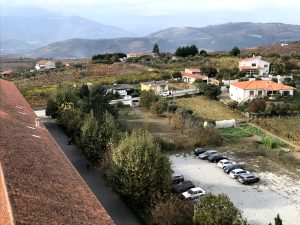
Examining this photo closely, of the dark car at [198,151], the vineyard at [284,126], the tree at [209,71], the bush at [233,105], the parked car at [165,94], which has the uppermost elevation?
the tree at [209,71]

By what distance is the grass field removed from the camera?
48531 millimetres

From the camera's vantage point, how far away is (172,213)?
20.9 metres

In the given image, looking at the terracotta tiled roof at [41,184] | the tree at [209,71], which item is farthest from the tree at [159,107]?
the tree at [209,71]

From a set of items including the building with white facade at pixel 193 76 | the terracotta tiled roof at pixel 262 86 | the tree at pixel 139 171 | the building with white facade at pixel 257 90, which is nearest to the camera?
Result: the tree at pixel 139 171

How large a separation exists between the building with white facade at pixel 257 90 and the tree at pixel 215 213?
3602cm

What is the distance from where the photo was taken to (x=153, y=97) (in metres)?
53.8

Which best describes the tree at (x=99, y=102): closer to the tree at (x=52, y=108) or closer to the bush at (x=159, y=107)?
the tree at (x=52, y=108)

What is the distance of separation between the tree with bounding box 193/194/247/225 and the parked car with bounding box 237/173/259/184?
9.24m

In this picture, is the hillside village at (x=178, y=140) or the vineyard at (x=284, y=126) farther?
the vineyard at (x=284, y=126)

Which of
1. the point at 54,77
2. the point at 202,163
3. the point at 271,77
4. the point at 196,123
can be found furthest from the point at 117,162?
the point at 54,77

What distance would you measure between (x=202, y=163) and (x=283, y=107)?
59.2ft

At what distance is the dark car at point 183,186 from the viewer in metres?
27.4

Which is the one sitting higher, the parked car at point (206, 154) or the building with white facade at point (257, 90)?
the building with white facade at point (257, 90)

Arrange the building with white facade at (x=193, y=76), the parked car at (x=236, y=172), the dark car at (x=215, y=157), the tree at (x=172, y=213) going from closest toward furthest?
1. the tree at (x=172, y=213)
2. the parked car at (x=236, y=172)
3. the dark car at (x=215, y=157)
4. the building with white facade at (x=193, y=76)
